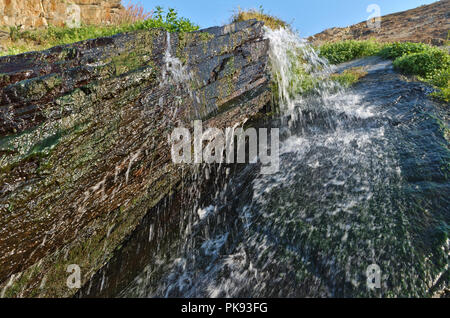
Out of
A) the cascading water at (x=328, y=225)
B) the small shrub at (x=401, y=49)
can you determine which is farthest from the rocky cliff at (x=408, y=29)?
the cascading water at (x=328, y=225)

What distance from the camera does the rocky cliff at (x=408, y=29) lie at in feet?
45.7

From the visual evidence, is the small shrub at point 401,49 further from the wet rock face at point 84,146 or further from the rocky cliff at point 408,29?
the wet rock face at point 84,146

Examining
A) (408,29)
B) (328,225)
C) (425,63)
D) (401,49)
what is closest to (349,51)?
(401,49)

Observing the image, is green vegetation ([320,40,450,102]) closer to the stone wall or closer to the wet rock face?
the wet rock face

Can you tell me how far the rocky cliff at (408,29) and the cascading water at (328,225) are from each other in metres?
11.6

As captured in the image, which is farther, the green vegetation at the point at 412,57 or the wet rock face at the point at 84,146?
the green vegetation at the point at 412,57

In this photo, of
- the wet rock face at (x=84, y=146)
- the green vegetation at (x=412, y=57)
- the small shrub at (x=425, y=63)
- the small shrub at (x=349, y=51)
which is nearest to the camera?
the wet rock face at (x=84, y=146)

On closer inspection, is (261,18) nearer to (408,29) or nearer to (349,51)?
(349,51)

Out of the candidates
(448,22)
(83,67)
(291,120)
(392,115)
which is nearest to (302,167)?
(291,120)

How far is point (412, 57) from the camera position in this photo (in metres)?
9.05

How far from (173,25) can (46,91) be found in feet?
15.2

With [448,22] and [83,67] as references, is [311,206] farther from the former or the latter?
[448,22]

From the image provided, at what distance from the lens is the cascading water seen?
2715mm

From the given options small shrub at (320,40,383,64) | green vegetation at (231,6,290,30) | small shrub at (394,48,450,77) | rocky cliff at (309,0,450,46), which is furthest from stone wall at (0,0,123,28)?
small shrub at (394,48,450,77)
